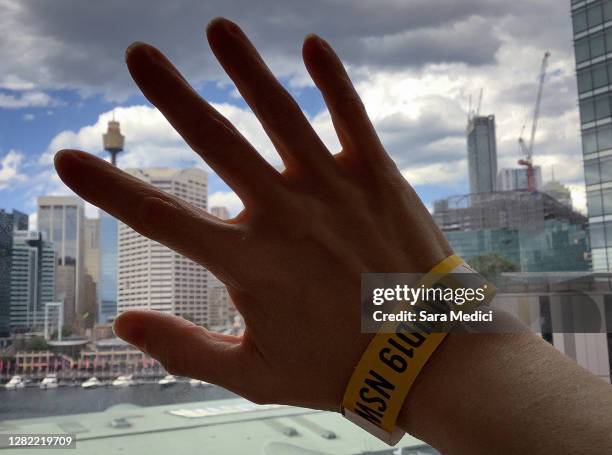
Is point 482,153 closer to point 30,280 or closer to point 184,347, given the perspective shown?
point 30,280

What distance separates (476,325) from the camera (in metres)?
0.36

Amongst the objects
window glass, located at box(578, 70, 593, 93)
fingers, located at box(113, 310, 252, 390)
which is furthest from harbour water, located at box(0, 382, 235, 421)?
window glass, located at box(578, 70, 593, 93)

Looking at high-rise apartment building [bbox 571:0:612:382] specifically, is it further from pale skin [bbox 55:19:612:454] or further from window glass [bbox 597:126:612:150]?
pale skin [bbox 55:19:612:454]

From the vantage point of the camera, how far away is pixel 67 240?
4.62ft

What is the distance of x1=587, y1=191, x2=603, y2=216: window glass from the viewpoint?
2.35m

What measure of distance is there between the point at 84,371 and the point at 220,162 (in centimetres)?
123

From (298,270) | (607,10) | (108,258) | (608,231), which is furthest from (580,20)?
(298,270)

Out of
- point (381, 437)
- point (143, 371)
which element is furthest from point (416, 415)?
point (143, 371)

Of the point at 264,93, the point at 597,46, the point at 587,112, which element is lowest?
the point at 264,93

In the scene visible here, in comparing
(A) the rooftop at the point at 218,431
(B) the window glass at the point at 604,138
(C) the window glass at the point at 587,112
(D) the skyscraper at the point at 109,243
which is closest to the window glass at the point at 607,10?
(C) the window glass at the point at 587,112

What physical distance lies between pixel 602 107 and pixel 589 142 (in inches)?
6.4

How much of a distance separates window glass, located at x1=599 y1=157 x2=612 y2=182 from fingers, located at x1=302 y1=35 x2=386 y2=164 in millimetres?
2296

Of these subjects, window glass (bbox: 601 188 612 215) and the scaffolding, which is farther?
window glass (bbox: 601 188 612 215)

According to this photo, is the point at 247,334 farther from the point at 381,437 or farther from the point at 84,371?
the point at 84,371
